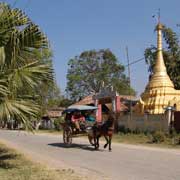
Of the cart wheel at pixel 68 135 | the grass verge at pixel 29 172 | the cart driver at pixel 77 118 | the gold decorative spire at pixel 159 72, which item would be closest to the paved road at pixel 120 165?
the grass verge at pixel 29 172

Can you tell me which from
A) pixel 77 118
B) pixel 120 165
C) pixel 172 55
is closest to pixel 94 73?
pixel 172 55

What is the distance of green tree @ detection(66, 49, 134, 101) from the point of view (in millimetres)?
85062

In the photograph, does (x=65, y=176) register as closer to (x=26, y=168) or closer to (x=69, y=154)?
(x=26, y=168)

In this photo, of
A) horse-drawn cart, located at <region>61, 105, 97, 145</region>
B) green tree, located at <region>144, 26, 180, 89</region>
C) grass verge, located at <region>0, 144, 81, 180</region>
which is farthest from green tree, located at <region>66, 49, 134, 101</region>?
grass verge, located at <region>0, 144, 81, 180</region>

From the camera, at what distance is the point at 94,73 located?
8588 cm

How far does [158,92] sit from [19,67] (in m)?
29.1

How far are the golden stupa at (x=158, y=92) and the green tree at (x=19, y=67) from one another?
84.8 ft

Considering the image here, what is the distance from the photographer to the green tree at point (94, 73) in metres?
85.1

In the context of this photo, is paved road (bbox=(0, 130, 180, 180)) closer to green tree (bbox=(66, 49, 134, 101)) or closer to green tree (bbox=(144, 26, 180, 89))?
green tree (bbox=(144, 26, 180, 89))

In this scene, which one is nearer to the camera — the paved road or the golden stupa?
the paved road

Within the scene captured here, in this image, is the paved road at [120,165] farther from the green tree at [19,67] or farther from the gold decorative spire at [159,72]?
the gold decorative spire at [159,72]

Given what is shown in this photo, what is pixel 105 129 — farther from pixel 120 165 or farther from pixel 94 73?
pixel 94 73

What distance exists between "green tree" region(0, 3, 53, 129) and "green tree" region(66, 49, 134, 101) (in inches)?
2727

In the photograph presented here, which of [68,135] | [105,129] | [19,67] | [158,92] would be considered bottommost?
[68,135]
